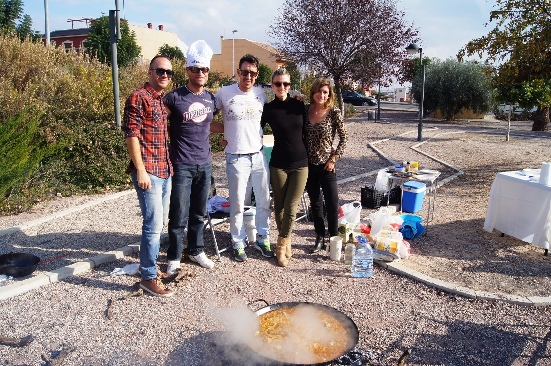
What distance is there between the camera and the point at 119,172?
797cm

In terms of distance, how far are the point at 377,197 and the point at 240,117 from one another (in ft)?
10.1

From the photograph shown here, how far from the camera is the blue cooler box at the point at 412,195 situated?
6391 millimetres

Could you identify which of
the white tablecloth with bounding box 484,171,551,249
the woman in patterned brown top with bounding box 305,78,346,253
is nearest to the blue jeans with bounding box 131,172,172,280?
the woman in patterned brown top with bounding box 305,78,346,253

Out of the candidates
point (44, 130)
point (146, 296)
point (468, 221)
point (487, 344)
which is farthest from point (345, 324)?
point (44, 130)

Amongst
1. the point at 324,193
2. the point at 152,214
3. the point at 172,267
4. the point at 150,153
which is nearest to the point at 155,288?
the point at 172,267

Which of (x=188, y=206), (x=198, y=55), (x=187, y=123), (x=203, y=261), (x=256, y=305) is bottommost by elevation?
(x=256, y=305)

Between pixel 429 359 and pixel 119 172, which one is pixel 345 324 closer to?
pixel 429 359

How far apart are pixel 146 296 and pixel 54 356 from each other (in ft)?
3.24

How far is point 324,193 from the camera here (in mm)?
4926

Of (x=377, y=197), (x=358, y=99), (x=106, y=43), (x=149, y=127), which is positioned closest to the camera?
(x=149, y=127)

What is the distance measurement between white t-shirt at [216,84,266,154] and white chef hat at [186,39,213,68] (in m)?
0.39

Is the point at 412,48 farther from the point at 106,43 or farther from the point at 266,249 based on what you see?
the point at 106,43

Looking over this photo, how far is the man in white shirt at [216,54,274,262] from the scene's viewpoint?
4461mm

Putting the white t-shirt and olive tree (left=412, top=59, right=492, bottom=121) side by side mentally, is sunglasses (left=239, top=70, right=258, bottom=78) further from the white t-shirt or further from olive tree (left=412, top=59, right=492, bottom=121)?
olive tree (left=412, top=59, right=492, bottom=121)
